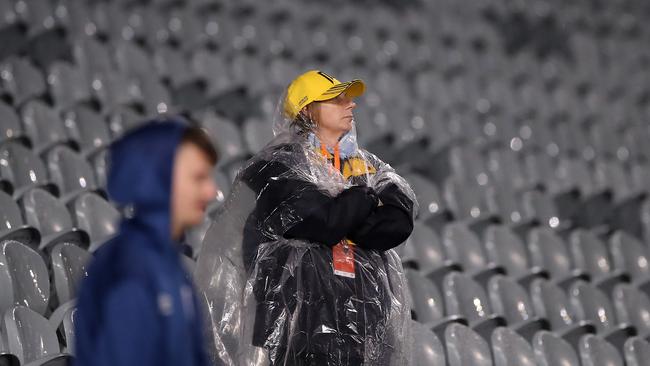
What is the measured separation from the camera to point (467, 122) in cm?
557

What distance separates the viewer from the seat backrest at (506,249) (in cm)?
369

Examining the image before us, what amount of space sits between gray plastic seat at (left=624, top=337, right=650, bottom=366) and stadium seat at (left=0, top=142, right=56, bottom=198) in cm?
192

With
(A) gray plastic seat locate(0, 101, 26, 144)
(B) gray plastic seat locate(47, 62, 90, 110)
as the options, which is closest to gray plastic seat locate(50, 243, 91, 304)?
(A) gray plastic seat locate(0, 101, 26, 144)

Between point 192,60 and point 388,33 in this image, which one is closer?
point 192,60

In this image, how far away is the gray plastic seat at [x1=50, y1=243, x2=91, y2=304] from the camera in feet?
8.13

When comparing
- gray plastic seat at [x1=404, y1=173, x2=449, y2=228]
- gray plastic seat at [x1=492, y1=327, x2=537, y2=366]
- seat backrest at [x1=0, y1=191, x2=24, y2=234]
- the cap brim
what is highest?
gray plastic seat at [x1=404, y1=173, x2=449, y2=228]

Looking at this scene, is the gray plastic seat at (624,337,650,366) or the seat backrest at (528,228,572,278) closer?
the gray plastic seat at (624,337,650,366)

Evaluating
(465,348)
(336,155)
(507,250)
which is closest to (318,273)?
(336,155)

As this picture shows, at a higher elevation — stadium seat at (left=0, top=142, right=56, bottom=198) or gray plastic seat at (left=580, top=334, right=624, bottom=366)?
stadium seat at (left=0, top=142, right=56, bottom=198)

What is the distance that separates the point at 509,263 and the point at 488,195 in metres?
0.72

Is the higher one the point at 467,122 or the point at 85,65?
Result: the point at 85,65

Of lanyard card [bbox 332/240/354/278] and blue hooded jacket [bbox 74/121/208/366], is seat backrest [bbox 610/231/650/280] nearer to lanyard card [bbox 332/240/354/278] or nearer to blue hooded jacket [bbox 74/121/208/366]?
lanyard card [bbox 332/240/354/278]

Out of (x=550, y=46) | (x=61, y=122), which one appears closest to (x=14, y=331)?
(x=61, y=122)

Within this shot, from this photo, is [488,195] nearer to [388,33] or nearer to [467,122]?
[467,122]
